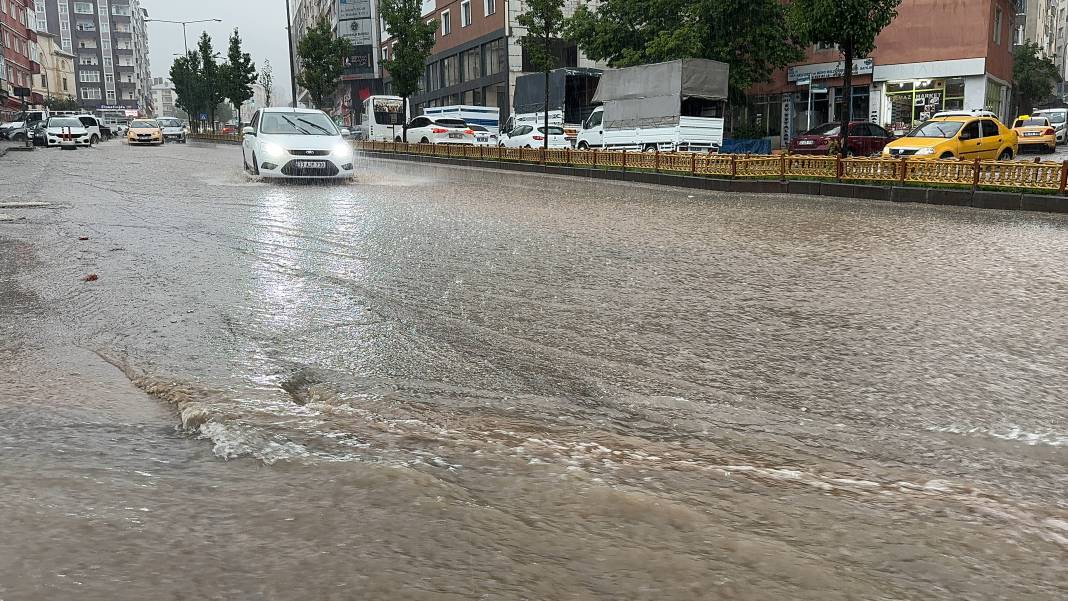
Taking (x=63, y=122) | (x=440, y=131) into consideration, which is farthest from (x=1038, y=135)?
(x=63, y=122)

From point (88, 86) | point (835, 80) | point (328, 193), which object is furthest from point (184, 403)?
point (88, 86)

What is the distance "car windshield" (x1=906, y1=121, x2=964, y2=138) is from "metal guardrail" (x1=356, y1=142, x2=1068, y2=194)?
5277mm

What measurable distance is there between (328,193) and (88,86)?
5536 inches

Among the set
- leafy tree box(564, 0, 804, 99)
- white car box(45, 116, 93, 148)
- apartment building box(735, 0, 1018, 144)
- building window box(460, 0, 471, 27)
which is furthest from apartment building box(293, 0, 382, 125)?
apartment building box(735, 0, 1018, 144)

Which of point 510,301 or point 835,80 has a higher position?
point 835,80

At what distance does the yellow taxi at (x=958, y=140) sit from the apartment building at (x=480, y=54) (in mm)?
26316

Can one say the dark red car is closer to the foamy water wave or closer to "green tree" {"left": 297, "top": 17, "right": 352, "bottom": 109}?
the foamy water wave

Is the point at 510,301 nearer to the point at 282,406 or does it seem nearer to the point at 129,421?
the point at 282,406

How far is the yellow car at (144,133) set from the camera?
43.9 meters

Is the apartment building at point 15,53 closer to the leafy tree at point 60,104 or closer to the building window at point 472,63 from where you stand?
the leafy tree at point 60,104

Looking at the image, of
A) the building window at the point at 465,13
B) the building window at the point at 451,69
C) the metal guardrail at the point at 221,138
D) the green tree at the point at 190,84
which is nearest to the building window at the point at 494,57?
the building window at the point at 465,13

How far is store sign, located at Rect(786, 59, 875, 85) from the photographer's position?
3497 centimetres

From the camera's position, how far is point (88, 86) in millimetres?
135000

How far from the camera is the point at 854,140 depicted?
27188 millimetres
